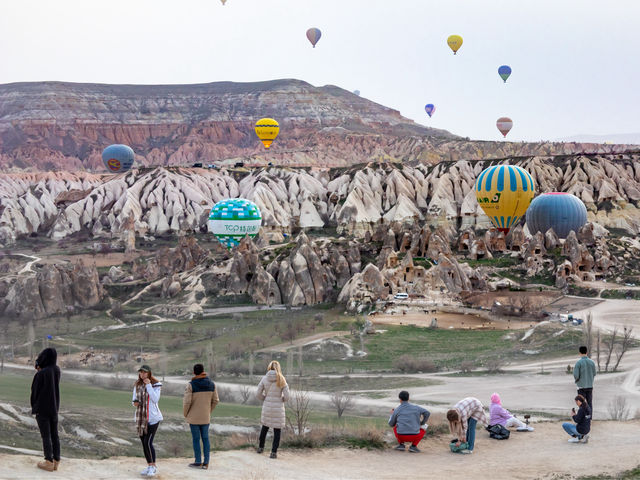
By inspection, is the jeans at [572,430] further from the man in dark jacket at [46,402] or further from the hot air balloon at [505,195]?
the hot air balloon at [505,195]

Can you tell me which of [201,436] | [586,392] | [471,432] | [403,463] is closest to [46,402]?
[201,436]

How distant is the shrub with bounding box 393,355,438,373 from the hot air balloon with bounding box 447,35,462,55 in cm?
8113

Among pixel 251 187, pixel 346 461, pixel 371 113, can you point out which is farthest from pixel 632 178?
pixel 371 113

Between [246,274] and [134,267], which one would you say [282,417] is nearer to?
[246,274]

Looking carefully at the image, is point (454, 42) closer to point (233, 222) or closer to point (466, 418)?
point (233, 222)

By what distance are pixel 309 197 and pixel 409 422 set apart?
266 feet

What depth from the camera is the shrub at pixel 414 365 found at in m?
30.1

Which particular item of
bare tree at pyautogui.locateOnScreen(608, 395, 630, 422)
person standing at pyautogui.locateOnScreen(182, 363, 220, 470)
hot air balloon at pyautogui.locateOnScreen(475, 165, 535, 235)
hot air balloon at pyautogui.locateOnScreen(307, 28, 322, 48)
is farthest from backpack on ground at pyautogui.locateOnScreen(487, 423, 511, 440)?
hot air balloon at pyautogui.locateOnScreen(307, 28, 322, 48)

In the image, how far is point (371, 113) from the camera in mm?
192000

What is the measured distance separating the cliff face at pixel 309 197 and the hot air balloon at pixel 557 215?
41.5ft

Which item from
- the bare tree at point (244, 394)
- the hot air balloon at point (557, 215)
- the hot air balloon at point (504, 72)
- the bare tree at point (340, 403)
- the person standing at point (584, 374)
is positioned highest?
the hot air balloon at point (504, 72)

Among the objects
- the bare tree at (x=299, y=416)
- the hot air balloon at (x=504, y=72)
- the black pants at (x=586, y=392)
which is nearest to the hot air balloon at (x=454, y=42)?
the hot air balloon at (x=504, y=72)

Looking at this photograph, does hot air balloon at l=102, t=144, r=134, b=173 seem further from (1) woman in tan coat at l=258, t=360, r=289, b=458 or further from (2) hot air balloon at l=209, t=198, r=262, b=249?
(1) woman in tan coat at l=258, t=360, r=289, b=458

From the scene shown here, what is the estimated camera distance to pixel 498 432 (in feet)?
51.2
